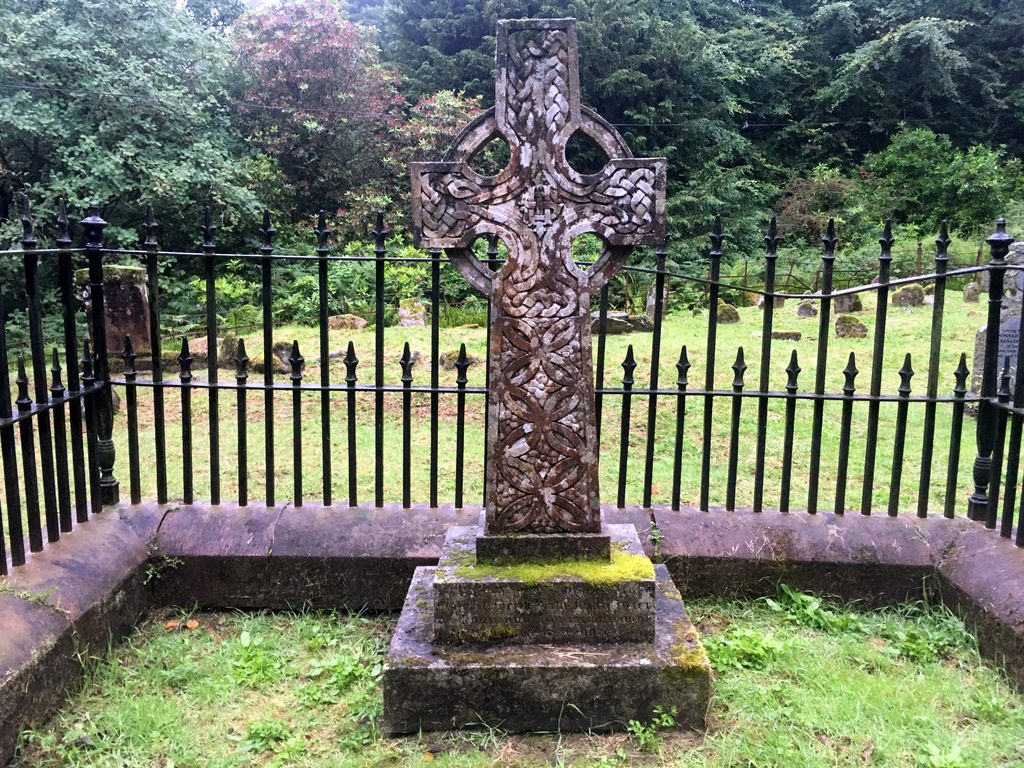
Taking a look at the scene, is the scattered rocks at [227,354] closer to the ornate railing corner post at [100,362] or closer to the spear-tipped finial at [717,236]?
the ornate railing corner post at [100,362]

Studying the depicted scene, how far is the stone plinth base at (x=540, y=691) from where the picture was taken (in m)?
2.72

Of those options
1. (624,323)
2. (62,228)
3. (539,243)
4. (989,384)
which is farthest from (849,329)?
(62,228)

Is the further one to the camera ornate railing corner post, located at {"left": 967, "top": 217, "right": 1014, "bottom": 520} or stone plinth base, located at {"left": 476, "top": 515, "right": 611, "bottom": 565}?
ornate railing corner post, located at {"left": 967, "top": 217, "right": 1014, "bottom": 520}

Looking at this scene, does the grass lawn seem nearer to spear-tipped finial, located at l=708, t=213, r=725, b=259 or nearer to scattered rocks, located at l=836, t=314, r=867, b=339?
scattered rocks, located at l=836, t=314, r=867, b=339

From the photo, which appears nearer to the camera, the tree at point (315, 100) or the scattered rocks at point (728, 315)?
the scattered rocks at point (728, 315)

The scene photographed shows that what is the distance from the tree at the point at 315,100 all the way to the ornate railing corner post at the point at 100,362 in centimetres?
1471

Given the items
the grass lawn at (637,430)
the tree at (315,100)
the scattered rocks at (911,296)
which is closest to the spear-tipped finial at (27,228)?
the grass lawn at (637,430)

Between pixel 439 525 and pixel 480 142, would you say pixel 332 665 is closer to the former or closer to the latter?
pixel 439 525

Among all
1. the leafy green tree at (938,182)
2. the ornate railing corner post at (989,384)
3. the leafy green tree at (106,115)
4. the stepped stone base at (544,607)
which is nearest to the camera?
the stepped stone base at (544,607)

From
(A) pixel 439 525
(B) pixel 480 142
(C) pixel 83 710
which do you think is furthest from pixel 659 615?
(C) pixel 83 710

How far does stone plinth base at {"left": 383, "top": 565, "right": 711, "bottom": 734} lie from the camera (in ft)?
8.94

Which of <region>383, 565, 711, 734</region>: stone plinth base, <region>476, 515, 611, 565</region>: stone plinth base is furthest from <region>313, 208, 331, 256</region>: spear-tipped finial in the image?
<region>383, 565, 711, 734</region>: stone plinth base

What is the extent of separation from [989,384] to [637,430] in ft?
12.1

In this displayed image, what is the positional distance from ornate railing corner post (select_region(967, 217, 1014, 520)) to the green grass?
0.65 meters
